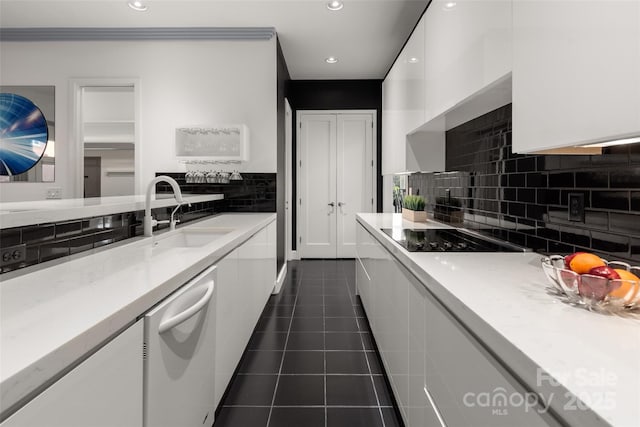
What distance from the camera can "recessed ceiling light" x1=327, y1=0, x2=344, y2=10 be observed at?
10.7 feet

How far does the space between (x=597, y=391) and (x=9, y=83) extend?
5.55 meters

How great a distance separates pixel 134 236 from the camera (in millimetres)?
2006

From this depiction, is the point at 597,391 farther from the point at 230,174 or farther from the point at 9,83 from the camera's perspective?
the point at 9,83

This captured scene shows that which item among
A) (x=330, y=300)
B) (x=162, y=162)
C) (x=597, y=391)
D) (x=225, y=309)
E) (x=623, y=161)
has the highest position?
(x=162, y=162)

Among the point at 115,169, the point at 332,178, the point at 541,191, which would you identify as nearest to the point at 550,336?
the point at 541,191

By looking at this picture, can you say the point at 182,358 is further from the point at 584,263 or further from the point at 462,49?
the point at 462,49

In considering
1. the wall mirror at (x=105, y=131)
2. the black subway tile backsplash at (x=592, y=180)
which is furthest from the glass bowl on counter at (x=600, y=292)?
the wall mirror at (x=105, y=131)

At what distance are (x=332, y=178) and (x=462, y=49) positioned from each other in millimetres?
4026

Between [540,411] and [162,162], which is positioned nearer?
[540,411]

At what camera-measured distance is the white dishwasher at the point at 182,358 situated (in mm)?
971

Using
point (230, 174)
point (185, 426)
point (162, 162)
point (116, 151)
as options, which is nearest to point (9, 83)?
point (116, 151)

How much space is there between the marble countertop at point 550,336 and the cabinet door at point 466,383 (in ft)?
0.15

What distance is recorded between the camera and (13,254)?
1.19 metres

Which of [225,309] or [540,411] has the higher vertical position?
[540,411]
